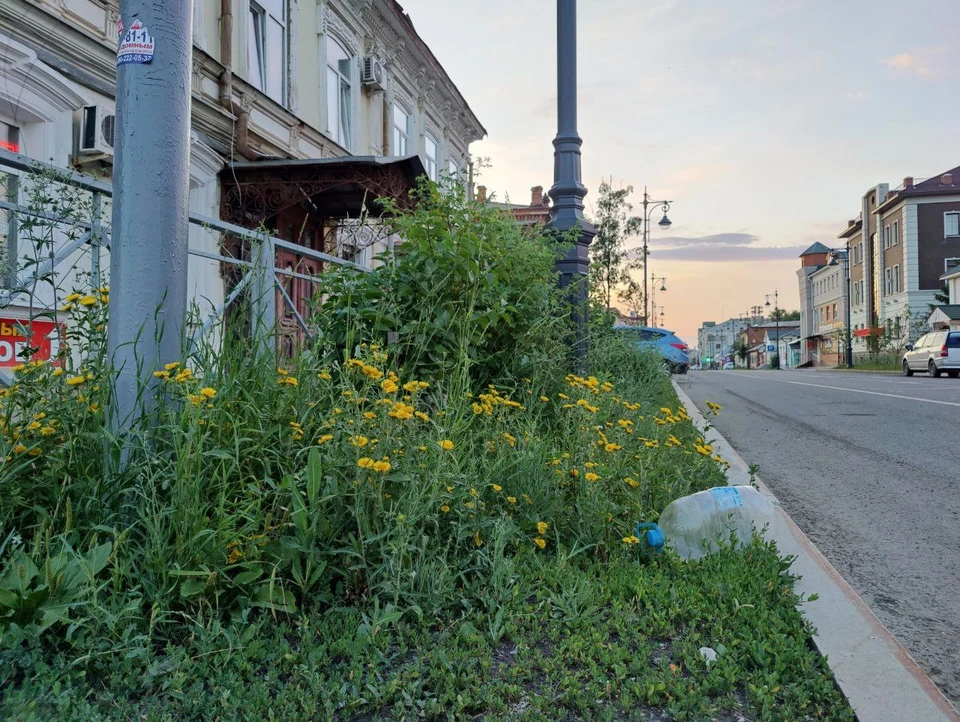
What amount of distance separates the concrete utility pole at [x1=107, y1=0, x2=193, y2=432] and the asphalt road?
10.0 feet

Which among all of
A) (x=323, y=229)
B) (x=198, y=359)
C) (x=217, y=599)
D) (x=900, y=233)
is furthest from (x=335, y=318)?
(x=900, y=233)

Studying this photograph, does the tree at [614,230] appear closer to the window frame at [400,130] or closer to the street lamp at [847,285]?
the window frame at [400,130]

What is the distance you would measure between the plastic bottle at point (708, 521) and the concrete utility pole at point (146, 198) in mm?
2166

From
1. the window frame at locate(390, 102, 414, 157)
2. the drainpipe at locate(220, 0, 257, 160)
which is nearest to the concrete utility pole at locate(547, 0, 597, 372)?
the drainpipe at locate(220, 0, 257, 160)

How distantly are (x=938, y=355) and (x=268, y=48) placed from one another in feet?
84.6

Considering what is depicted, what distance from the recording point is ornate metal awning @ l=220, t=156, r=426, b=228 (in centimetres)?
1052

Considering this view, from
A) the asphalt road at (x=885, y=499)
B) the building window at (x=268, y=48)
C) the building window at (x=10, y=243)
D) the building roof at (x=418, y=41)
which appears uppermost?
the building roof at (x=418, y=41)

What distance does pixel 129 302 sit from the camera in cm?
277

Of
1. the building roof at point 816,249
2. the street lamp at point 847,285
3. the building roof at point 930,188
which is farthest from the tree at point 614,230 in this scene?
the building roof at point 816,249

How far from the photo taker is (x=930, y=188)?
53344mm

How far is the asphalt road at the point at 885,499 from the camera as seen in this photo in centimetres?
308

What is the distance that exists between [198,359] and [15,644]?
56.5 inches

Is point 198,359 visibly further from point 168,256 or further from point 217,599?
point 217,599

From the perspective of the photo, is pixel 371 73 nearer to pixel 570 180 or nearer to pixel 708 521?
pixel 570 180
